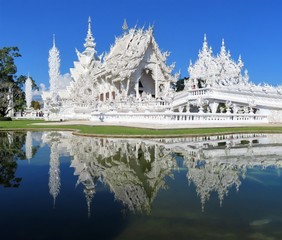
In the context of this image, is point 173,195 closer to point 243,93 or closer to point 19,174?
point 19,174

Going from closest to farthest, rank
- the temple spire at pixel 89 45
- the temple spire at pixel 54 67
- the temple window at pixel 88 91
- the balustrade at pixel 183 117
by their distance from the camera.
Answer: the balustrade at pixel 183 117 → the temple spire at pixel 54 67 → the temple window at pixel 88 91 → the temple spire at pixel 89 45

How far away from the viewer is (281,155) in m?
8.28

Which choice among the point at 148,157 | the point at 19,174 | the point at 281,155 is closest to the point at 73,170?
the point at 19,174

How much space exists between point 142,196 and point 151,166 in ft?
7.08

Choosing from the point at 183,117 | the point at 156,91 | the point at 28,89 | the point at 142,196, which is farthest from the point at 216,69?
the point at 28,89

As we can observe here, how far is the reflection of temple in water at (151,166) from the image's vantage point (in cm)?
486

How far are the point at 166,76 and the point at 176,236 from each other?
114 feet

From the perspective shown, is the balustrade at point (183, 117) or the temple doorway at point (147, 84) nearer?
the balustrade at point (183, 117)

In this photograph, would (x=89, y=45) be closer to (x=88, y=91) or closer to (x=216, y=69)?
(x=88, y=91)

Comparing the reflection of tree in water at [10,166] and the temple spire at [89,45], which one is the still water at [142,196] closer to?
the reflection of tree in water at [10,166]

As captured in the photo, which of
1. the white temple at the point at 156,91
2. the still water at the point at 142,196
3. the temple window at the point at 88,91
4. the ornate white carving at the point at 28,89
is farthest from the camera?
the ornate white carving at the point at 28,89

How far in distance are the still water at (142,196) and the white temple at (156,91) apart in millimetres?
11796

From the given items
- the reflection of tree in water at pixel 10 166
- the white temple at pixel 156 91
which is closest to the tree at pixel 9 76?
the white temple at pixel 156 91

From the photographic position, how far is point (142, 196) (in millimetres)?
4598
